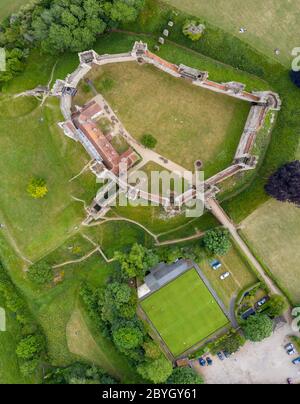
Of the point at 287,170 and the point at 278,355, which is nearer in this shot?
the point at 287,170

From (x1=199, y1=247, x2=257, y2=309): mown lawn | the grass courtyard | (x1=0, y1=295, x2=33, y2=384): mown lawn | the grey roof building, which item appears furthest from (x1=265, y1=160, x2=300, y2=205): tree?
(x1=0, y1=295, x2=33, y2=384): mown lawn

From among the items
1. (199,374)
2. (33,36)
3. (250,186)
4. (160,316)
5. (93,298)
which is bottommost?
(199,374)

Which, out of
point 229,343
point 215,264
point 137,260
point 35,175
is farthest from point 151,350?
point 35,175

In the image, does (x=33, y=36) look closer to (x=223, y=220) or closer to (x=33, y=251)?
(x=33, y=251)

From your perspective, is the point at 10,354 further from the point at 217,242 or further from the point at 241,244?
the point at 241,244

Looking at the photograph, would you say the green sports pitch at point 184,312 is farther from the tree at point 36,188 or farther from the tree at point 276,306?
the tree at point 36,188

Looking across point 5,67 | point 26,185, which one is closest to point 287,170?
point 26,185
